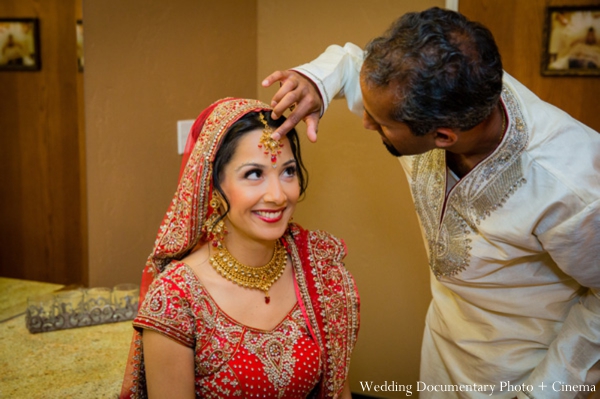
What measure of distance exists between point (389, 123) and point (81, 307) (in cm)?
146

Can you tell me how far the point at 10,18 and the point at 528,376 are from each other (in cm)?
205

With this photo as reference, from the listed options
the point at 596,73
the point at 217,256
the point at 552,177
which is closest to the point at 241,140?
the point at 217,256

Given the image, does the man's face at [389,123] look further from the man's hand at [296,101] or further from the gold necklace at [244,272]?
the gold necklace at [244,272]

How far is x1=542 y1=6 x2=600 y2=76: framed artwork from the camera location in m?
2.47

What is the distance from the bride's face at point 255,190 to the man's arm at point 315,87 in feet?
0.30

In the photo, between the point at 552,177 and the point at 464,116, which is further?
the point at 552,177

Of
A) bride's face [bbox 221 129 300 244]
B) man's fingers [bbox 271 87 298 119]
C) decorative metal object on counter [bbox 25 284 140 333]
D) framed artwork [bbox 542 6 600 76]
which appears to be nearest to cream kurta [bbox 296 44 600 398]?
man's fingers [bbox 271 87 298 119]

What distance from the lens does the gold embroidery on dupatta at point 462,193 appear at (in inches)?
57.5

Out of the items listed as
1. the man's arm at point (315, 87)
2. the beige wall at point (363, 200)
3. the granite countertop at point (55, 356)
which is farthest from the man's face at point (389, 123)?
the beige wall at point (363, 200)

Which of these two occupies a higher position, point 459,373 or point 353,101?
point 353,101

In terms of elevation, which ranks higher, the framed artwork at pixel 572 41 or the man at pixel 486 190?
the framed artwork at pixel 572 41

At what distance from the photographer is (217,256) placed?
1.62 meters

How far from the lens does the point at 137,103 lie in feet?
7.82

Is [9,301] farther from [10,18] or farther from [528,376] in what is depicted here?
[528,376]
